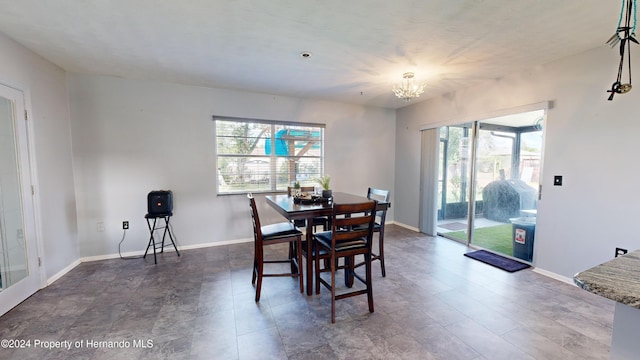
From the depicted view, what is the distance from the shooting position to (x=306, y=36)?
2.33 metres

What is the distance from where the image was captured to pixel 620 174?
2.44 metres

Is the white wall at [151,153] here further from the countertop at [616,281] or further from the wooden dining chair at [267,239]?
the countertop at [616,281]

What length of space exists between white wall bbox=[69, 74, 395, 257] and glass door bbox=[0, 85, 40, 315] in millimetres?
872

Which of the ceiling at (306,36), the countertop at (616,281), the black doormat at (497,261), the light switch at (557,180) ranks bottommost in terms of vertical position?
the black doormat at (497,261)

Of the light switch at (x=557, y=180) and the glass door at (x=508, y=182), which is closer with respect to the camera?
the light switch at (x=557, y=180)

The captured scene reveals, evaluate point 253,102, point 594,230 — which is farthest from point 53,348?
point 594,230

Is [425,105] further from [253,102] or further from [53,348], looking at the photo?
[53,348]

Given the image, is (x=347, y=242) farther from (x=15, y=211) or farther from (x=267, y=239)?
(x=15, y=211)

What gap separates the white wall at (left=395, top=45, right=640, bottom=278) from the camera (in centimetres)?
241

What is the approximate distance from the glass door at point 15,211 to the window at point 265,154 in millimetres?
1977

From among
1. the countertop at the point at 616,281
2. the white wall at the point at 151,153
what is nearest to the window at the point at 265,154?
the white wall at the point at 151,153

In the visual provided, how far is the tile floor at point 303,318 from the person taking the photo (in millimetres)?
1787

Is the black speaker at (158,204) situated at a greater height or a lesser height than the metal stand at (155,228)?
greater

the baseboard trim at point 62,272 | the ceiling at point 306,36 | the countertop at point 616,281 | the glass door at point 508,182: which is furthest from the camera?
the glass door at point 508,182
